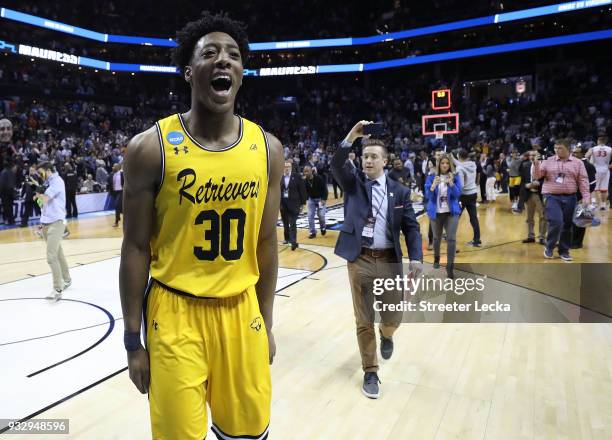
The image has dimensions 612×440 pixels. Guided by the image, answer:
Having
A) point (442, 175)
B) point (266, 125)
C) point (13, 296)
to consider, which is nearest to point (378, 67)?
point (266, 125)

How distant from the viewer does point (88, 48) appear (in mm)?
29203

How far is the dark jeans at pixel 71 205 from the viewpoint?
12.8 metres

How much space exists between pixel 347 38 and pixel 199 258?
31.2m

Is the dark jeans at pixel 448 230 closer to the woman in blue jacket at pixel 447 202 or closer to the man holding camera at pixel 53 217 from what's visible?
the woman in blue jacket at pixel 447 202

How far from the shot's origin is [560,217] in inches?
265

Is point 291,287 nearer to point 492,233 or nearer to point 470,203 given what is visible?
point 470,203

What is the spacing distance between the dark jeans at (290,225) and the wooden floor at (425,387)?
3.06m

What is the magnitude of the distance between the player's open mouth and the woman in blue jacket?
16.9 feet

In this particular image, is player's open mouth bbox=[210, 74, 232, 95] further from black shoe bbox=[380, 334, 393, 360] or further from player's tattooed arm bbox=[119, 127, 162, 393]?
black shoe bbox=[380, 334, 393, 360]

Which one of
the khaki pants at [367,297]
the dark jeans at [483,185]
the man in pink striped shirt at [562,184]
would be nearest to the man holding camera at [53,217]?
the khaki pants at [367,297]

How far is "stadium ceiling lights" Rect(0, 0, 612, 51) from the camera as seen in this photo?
75.2ft

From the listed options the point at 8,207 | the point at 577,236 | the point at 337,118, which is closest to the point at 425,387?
the point at 577,236

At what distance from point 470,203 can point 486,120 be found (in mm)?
18356

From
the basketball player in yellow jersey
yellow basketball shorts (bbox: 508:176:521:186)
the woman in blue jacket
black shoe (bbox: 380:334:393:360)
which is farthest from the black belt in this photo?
yellow basketball shorts (bbox: 508:176:521:186)
